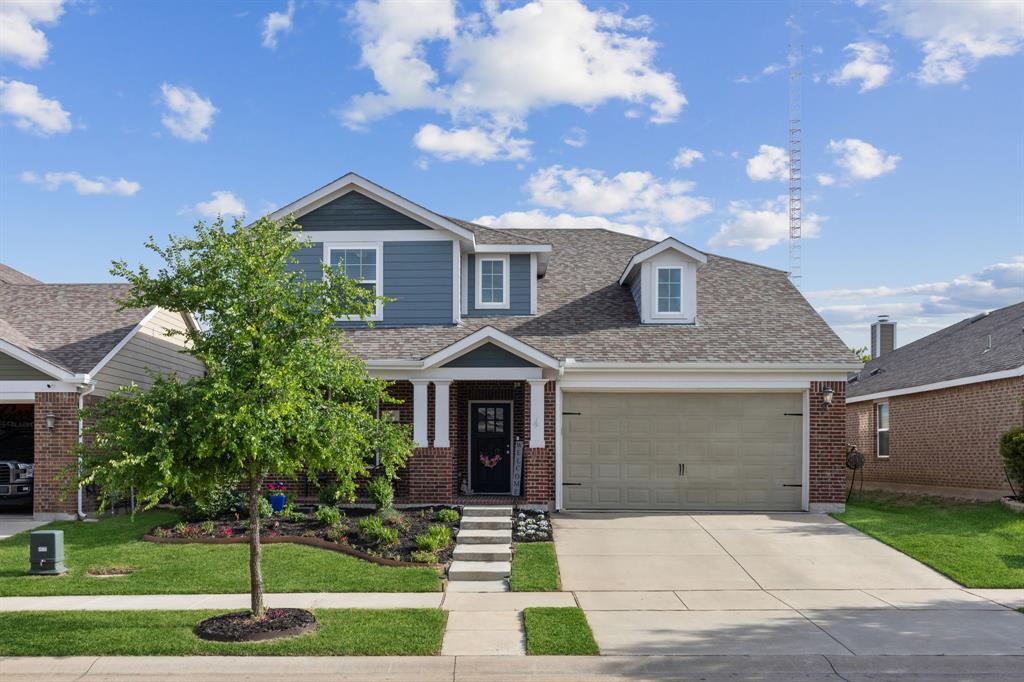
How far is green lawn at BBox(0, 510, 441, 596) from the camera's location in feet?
36.2

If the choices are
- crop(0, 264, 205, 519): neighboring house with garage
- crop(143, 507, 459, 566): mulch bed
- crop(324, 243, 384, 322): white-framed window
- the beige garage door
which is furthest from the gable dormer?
crop(0, 264, 205, 519): neighboring house with garage

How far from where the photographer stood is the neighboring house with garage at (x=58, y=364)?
619 inches

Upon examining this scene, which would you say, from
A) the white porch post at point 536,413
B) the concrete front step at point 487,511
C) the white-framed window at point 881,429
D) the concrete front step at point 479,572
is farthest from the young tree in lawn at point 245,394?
the white-framed window at point 881,429

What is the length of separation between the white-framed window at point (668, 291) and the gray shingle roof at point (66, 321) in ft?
36.5

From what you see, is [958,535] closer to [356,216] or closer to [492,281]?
[492,281]

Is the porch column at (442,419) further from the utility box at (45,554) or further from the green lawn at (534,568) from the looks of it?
the utility box at (45,554)

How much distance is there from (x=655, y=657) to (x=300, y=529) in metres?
7.57

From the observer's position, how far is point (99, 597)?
35.2 ft

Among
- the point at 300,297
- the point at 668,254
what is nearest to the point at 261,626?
the point at 300,297

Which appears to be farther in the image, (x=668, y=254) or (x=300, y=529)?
(x=668, y=254)

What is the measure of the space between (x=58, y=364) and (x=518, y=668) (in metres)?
12.1

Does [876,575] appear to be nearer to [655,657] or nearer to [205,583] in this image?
[655,657]

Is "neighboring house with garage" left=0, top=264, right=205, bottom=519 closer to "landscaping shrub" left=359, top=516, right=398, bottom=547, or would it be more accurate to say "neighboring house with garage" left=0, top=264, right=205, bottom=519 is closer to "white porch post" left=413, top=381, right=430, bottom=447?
"landscaping shrub" left=359, top=516, right=398, bottom=547

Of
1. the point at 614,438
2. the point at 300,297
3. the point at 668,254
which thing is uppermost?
the point at 668,254
